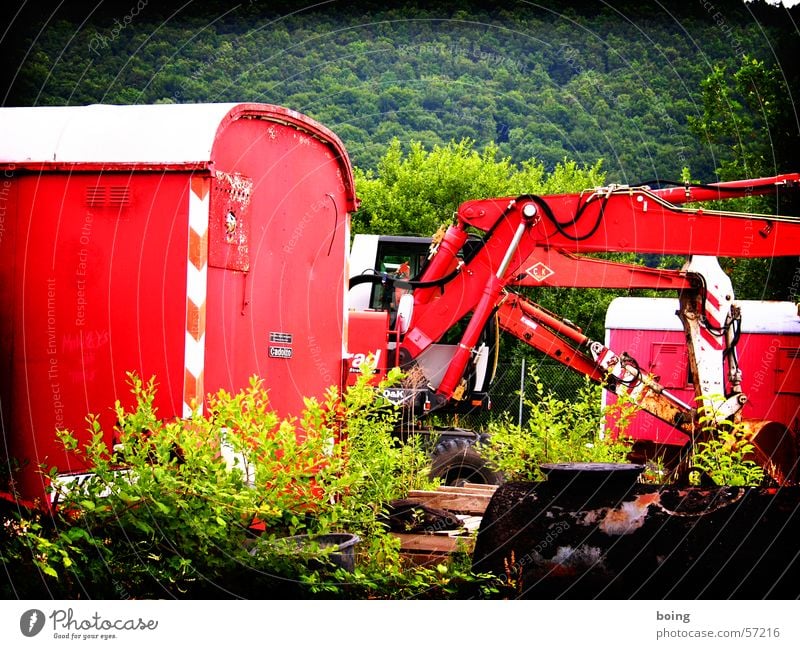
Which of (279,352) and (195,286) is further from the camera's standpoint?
(279,352)

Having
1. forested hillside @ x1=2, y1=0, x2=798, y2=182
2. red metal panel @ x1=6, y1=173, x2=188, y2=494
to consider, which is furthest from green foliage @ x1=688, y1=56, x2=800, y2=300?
red metal panel @ x1=6, y1=173, x2=188, y2=494

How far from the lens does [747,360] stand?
1753 centimetres

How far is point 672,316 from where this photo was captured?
62.1 feet

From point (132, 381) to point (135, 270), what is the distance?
2.14 ft

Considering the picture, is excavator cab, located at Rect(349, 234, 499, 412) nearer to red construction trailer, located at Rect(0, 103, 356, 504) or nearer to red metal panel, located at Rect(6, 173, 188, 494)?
red construction trailer, located at Rect(0, 103, 356, 504)

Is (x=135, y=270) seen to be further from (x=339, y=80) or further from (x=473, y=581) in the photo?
(x=339, y=80)

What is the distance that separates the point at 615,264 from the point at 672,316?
6092mm

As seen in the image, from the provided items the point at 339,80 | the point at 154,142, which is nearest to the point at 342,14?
the point at 154,142

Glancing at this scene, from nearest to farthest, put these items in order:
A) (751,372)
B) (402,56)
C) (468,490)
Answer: (468,490)
(402,56)
(751,372)

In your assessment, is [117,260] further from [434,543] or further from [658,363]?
[658,363]

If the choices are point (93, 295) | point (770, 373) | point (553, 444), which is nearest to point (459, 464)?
point (553, 444)

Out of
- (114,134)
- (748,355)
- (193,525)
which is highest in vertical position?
(114,134)
